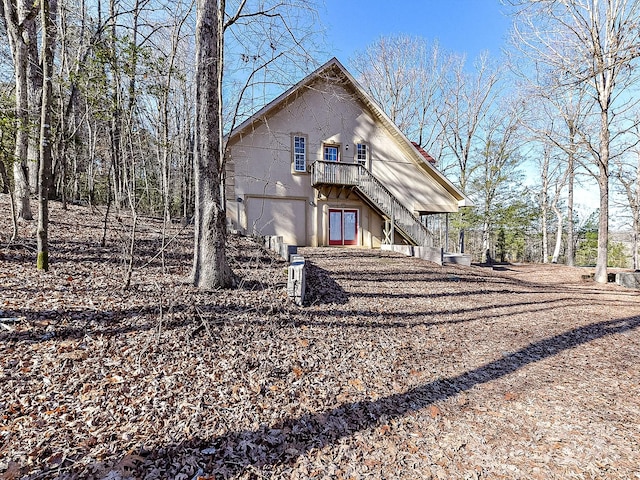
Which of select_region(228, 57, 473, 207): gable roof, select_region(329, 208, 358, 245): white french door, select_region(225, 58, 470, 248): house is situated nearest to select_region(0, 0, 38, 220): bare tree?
select_region(225, 58, 470, 248): house

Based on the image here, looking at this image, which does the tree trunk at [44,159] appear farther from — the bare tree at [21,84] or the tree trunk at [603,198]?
the tree trunk at [603,198]

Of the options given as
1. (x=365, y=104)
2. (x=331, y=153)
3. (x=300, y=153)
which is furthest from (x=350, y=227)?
(x=365, y=104)

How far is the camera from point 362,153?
14.5 meters

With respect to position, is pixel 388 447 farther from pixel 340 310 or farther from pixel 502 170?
pixel 502 170

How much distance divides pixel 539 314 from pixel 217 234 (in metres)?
6.74

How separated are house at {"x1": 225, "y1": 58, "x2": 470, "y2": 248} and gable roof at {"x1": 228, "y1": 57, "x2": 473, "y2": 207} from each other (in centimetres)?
5

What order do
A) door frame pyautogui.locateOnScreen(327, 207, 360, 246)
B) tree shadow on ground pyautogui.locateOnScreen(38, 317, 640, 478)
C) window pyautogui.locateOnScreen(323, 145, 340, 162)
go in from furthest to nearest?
1. door frame pyautogui.locateOnScreen(327, 207, 360, 246)
2. window pyautogui.locateOnScreen(323, 145, 340, 162)
3. tree shadow on ground pyautogui.locateOnScreen(38, 317, 640, 478)

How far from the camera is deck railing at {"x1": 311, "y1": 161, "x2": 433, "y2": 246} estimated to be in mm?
13117

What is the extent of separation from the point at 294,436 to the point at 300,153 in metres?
12.4

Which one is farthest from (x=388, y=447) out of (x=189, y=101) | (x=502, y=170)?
(x=502, y=170)

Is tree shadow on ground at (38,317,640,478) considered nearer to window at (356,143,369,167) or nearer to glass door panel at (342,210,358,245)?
glass door panel at (342,210,358,245)

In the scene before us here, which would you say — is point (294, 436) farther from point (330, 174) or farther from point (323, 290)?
point (330, 174)

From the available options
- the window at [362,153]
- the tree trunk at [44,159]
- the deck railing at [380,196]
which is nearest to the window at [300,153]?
the deck railing at [380,196]

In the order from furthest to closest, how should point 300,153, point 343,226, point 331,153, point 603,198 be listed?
point 343,226 → point 331,153 → point 300,153 → point 603,198
